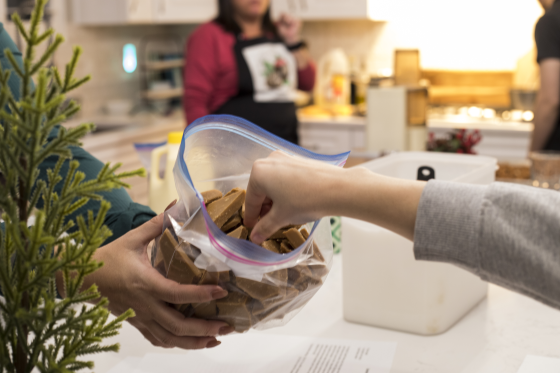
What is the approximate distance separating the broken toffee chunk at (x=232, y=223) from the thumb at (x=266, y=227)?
0.03 meters

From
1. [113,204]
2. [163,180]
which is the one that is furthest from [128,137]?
[113,204]

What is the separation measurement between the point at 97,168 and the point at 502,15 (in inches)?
125

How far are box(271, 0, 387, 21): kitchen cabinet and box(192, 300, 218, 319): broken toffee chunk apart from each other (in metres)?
3.01

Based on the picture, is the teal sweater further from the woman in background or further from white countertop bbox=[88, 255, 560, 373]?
the woman in background

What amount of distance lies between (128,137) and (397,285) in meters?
2.31

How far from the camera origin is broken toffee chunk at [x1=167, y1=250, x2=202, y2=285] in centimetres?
58

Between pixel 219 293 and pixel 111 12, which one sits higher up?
pixel 111 12

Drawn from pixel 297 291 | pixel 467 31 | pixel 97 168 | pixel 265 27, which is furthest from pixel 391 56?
pixel 297 291

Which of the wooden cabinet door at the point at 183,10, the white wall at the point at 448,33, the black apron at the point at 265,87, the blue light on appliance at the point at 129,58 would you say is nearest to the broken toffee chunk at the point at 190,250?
the black apron at the point at 265,87

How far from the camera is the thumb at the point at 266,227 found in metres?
0.57

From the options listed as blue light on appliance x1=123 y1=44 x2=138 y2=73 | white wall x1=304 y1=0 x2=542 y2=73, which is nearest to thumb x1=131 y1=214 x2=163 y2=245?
blue light on appliance x1=123 y1=44 x2=138 y2=73

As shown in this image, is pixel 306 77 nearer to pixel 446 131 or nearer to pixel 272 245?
pixel 446 131

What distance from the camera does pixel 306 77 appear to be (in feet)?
9.87

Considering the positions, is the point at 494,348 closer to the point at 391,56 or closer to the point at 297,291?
the point at 297,291
